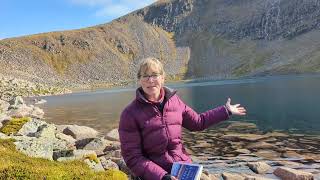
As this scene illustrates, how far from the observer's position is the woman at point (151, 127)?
31.2 feet

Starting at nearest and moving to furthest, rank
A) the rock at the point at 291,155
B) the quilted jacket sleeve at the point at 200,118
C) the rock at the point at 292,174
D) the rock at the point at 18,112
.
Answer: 1. the quilted jacket sleeve at the point at 200,118
2. the rock at the point at 292,174
3. the rock at the point at 291,155
4. the rock at the point at 18,112

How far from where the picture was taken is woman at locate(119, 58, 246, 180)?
9.50m

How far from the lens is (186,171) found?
30.4 ft

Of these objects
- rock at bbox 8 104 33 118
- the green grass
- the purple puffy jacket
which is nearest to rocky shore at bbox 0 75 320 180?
the green grass

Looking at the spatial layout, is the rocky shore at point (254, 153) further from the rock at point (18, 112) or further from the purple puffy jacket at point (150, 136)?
the rock at point (18, 112)

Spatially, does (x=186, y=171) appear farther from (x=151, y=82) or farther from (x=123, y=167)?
(x=123, y=167)

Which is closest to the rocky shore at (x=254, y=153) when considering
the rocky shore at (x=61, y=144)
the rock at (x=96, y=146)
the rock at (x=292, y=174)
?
the rock at (x=292, y=174)

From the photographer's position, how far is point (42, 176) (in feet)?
48.2

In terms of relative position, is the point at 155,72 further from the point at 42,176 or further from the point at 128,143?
the point at 42,176

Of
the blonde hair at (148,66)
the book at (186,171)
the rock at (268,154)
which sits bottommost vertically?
the rock at (268,154)

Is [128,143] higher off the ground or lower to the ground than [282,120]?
higher

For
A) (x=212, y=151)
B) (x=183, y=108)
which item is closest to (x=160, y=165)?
(x=183, y=108)

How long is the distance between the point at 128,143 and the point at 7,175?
6.63 meters

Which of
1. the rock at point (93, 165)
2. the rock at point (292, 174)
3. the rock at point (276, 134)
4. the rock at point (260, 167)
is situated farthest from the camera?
the rock at point (276, 134)
